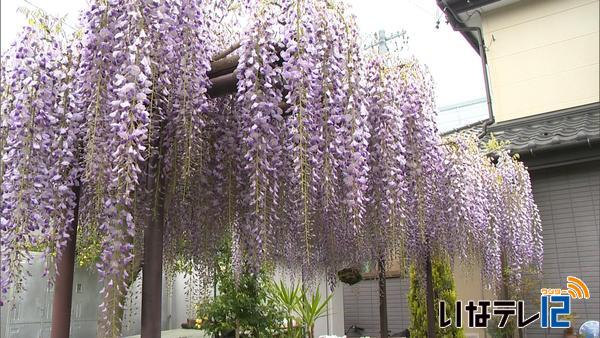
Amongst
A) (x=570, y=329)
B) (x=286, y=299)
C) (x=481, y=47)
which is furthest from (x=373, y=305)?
(x=481, y=47)

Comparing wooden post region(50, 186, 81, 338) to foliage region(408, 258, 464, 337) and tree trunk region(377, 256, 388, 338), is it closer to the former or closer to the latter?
tree trunk region(377, 256, 388, 338)

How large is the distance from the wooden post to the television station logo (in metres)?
3.83

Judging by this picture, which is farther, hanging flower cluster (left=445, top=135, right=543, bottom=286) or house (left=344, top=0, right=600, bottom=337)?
house (left=344, top=0, right=600, bottom=337)

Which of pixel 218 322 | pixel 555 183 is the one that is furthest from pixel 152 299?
pixel 555 183

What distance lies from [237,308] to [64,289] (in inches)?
122

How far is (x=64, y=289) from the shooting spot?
2.31 m

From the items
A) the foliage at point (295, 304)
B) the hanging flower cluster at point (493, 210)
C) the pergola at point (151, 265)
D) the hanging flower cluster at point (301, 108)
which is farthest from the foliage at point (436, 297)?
the pergola at point (151, 265)

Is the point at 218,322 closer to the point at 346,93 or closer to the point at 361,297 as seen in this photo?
the point at 361,297

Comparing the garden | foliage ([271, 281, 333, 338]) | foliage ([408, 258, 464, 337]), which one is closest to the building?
foliage ([408, 258, 464, 337])

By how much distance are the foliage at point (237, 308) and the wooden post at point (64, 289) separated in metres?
2.74

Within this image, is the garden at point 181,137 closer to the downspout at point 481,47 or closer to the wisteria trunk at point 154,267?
the wisteria trunk at point 154,267

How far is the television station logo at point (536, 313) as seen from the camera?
5227 mm

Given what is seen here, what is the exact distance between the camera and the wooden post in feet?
7.29

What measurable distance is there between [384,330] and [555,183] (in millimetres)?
2674
